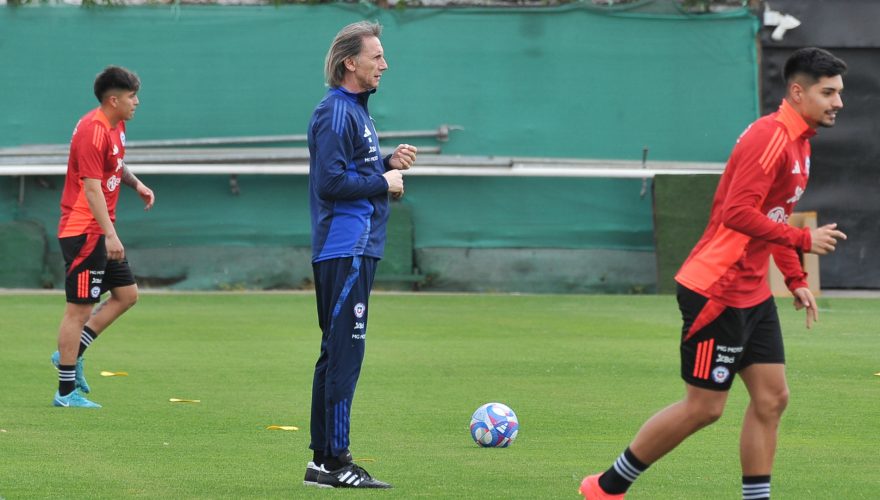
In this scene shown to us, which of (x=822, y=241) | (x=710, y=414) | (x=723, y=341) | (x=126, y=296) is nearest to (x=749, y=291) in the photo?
(x=723, y=341)

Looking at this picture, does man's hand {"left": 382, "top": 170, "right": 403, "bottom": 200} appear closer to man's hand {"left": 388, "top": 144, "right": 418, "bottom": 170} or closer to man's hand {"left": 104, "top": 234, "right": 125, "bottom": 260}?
man's hand {"left": 388, "top": 144, "right": 418, "bottom": 170}

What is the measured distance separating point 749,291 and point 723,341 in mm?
242

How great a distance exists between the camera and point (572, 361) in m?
12.3

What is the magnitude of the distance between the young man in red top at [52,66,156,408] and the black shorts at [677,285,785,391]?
4610 mm

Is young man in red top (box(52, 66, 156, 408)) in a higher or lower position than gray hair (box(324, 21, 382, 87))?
lower

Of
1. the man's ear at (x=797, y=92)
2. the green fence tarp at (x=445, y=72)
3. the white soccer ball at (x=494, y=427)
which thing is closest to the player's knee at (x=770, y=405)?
the man's ear at (x=797, y=92)

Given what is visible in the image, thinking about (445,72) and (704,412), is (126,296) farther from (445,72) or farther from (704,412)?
(445,72)

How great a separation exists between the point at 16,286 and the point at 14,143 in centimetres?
197

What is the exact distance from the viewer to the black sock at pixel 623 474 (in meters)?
6.04

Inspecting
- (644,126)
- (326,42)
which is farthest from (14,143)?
(644,126)

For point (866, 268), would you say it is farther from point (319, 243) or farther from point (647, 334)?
A: point (319, 243)

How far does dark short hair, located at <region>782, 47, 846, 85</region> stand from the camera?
6.07 metres

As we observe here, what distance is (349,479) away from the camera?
22.0 feet

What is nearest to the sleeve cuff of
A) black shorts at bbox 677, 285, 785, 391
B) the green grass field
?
black shorts at bbox 677, 285, 785, 391
